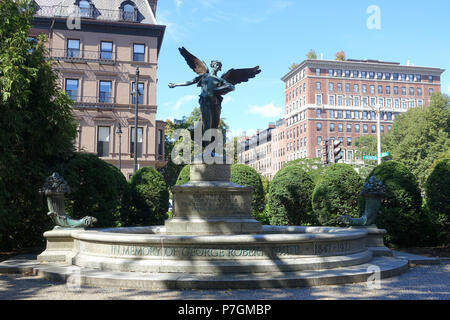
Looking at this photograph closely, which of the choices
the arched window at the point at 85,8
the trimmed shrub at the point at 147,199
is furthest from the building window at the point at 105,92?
the trimmed shrub at the point at 147,199

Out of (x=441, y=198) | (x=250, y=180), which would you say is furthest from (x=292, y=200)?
(x=441, y=198)

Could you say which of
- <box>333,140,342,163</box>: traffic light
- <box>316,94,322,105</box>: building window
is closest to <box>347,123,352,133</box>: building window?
<box>316,94,322,105</box>: building window

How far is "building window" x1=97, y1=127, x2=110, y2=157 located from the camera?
120 ft

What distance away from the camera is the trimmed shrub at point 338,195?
16594mm

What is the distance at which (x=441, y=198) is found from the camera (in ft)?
48.5

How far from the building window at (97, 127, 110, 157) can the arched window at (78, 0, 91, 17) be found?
10951 millimetres

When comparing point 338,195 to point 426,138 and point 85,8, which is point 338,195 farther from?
point 426,138

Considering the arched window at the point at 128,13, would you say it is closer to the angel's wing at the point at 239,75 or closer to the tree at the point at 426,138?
the angel's wing at the point at 239,75

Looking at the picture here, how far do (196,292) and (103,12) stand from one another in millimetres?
37044

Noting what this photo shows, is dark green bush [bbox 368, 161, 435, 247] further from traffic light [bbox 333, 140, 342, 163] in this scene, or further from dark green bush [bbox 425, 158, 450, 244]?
traffic light [bbox 333, 140, 342, 163]

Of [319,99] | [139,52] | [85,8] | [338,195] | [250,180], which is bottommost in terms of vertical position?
[338,195]

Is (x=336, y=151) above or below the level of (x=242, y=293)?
above

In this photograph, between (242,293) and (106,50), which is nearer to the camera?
(242,293)

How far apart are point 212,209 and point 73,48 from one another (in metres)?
31.7
